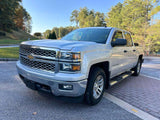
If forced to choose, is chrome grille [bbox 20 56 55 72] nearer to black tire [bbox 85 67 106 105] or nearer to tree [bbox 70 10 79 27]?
black tire [bbox 85 67 106 105]

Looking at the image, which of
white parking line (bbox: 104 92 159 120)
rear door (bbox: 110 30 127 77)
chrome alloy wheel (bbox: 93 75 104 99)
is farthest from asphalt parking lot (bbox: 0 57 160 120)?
rear door (bbox: 110 30 127 77)

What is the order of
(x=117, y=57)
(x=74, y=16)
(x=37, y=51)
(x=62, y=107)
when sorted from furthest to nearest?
(x=74, y=16) < (x=117, y=57) < (x=62, y=107) < (x=37, y=51)

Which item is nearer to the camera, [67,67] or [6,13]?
[67,67]

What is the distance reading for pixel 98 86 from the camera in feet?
10.7

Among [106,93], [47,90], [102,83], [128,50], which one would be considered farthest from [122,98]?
[47,90]

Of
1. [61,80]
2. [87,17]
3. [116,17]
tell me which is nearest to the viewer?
[61,80]

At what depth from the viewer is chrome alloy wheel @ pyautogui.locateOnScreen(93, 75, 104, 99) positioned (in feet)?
10.2

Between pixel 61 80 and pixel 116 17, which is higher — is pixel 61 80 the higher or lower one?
the lower one

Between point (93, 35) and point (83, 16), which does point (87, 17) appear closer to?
point (83, 16)

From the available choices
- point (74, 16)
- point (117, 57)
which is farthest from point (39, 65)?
point (74, 16)

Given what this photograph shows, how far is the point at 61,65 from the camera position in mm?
2525

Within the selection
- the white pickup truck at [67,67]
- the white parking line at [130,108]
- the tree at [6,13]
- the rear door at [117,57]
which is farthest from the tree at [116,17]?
the white pickup truck at [67,67]

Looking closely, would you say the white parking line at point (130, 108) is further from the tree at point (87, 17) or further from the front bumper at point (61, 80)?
the tree at point (87, 17)

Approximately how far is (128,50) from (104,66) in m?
1.70
